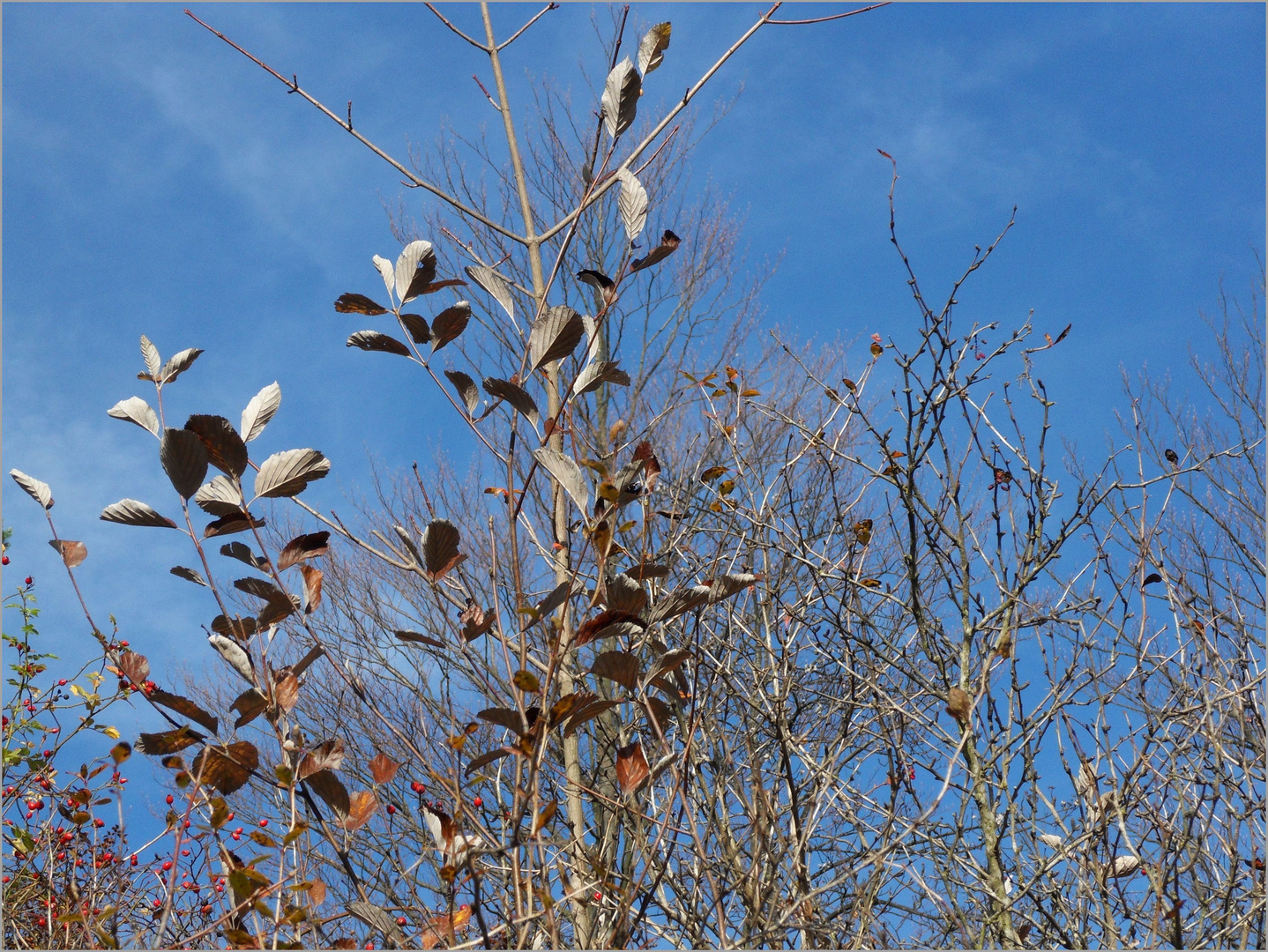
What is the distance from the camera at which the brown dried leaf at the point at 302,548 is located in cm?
126

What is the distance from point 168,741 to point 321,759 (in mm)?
216

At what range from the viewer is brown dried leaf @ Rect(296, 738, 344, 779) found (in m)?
1.23

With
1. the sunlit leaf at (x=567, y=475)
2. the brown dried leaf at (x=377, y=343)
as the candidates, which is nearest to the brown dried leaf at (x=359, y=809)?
the sunlit leaf at (x=567, y=475)

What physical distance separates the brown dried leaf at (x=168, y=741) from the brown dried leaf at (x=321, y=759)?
16 cm

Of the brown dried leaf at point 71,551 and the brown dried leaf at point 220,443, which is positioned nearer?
the brown dried leaf at point 220,443

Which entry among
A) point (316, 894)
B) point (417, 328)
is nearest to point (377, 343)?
point (417, 328)

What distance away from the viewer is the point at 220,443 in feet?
3.77

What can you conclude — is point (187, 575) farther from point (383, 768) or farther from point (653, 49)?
point (653, 49)

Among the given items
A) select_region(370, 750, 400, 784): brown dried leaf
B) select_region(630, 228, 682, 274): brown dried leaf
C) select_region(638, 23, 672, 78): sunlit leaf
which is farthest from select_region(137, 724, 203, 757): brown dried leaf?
select_region(638, 23, 672, 78): sunlit leaf

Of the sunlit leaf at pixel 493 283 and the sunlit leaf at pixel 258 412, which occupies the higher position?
the sunlit leaf at pixel 493 283

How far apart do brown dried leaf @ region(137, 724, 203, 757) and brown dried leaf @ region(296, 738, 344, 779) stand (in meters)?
0.16

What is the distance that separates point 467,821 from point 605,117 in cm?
106

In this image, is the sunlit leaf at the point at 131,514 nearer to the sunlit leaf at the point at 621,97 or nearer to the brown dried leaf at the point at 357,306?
the brown dried leaf at the point at 357,306

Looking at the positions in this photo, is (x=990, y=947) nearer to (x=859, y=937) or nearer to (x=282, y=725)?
(x=859, y=937)
